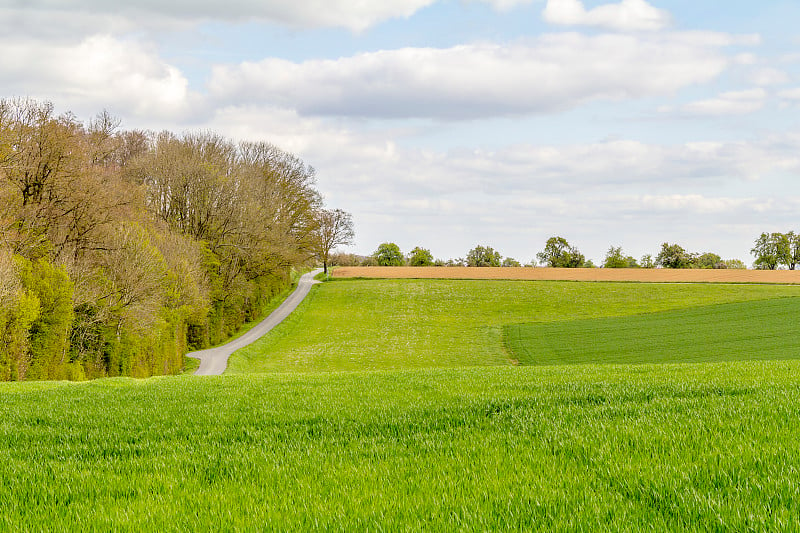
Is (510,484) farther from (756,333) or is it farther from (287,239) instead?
(287,239)

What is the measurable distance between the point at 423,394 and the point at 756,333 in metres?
A: 48.4

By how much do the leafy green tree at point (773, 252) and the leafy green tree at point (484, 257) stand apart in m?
58.4

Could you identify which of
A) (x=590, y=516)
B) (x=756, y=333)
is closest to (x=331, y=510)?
(x=590, y=516)

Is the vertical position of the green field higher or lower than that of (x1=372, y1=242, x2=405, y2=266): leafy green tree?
lower

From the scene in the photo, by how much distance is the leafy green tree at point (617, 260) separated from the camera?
138125 mm

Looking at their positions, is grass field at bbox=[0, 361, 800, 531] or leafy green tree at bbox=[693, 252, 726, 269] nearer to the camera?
grass field at bbox=[0, 361, 800, 531]

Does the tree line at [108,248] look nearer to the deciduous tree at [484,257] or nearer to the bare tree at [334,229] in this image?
the bare tree at [334,229]

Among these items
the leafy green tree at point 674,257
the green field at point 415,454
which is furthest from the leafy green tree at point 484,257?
the green field at point 415,454

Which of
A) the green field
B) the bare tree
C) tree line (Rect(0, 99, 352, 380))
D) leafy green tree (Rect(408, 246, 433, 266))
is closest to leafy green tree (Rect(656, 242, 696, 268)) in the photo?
leafy green tree (Rect(408, 246, 433, 266))

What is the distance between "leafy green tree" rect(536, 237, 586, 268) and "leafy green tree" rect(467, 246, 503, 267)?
1277 cm

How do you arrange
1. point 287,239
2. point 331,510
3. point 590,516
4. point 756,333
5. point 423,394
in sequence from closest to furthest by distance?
point 590,516, point 331,510, point 423,394, point 756,333, point 287,239

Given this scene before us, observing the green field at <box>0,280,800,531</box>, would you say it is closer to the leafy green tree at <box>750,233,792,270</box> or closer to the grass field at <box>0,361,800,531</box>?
the grass field at <box>0,361,800,531</box>

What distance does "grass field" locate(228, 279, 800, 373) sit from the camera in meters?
53.8

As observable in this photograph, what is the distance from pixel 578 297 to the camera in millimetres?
83500
